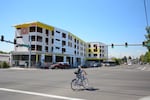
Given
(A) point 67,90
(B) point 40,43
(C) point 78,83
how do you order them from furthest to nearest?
(B) point 40,43 < (C) point 78,83 < (A) point 67,90

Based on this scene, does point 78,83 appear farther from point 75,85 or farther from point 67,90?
point 67,90

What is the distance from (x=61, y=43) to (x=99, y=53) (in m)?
49.7

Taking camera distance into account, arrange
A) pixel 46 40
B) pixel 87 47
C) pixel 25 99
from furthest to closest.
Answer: pixel 87 47
pixel 46 40
pixel 25 99

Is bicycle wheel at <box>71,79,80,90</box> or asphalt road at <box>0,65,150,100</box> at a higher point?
bicycle wheel at <box>71,79,80,90</box>

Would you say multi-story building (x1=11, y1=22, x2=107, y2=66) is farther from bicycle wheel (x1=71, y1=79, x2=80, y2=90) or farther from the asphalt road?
bicycle wheel (x1=71, y1=79, x2=80, y2=90)

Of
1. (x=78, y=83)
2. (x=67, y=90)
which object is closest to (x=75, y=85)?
(x=78, y=83)

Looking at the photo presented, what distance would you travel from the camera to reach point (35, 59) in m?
56.2

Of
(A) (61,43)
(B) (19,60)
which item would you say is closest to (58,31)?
(A) (61,43)

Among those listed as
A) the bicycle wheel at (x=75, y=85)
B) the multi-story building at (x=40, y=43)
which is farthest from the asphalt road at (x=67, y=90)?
the multi-story building at (x=40, y=43)

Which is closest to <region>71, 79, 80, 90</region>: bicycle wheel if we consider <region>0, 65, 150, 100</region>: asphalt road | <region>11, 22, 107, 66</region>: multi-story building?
<region>0, 65, 150, 100</region>: asphalt road

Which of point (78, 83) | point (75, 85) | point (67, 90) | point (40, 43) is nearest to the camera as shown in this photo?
point (67, 90)

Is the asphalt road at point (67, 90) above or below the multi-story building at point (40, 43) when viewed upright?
below

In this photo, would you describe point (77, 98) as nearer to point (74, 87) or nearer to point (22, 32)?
point (74, 87)

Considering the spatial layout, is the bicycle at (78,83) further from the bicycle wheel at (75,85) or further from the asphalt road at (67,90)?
the asphalt road at (67,90)
